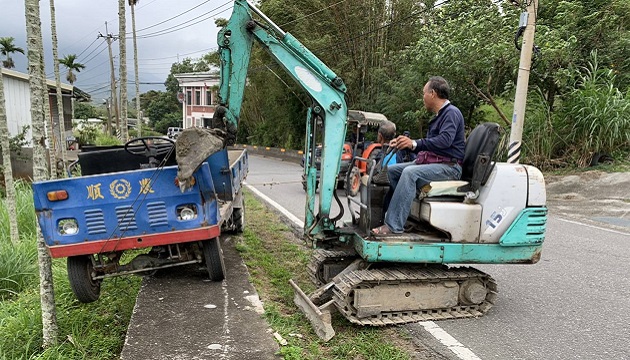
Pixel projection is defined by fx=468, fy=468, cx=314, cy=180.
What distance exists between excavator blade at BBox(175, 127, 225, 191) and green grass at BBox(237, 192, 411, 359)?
1488mm

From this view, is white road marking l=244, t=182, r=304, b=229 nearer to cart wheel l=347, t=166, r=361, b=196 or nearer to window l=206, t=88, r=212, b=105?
cart wheel l=347, t=166, r=361, b=196

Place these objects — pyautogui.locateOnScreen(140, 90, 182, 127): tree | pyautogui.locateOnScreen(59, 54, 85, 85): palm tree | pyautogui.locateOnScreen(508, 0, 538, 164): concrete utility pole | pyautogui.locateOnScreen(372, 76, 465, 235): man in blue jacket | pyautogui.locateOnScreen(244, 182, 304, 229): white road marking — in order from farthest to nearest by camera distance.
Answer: pyautogui.locateOnScreen(140, 90, 182, 127): tree < pyautogui.locateOnScreen(59, 54, 85, 85): palm tree < pyautogui.locateOnScreen(508, 0, 538, 164): concrete utility pole < pyautogui.locateOnScreen(244, 182, 304, 229): white road marking < pyautogui.locateOnScreen(372, 76, 465, 235): man in blue jacket

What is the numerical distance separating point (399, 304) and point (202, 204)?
2.13m

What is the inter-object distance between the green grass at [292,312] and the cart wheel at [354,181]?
1.19 metres

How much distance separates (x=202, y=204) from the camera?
15.2 ft

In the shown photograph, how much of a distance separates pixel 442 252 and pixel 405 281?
0.46 metres

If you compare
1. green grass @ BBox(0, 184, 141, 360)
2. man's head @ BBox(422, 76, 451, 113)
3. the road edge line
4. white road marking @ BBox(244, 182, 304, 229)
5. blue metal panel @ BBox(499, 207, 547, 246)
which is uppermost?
man's head @ BBox(422, 76, 451, 113)

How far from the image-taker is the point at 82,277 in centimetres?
463

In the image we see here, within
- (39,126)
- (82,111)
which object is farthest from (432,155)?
(82,111)

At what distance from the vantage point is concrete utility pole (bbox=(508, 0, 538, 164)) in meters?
10.5

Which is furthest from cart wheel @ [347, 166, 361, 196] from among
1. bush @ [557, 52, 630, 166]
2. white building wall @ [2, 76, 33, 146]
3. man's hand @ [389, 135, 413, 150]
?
white building wall @ [2, 76, 33, 146]

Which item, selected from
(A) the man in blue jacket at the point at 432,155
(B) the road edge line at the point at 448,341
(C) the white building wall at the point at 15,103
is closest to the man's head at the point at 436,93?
(A) the man in blue jacket at the point at 432,155

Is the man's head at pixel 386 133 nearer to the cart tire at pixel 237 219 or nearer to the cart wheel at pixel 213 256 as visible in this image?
the cart tire at pixel 237 219

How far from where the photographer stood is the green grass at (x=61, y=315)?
156 inches
